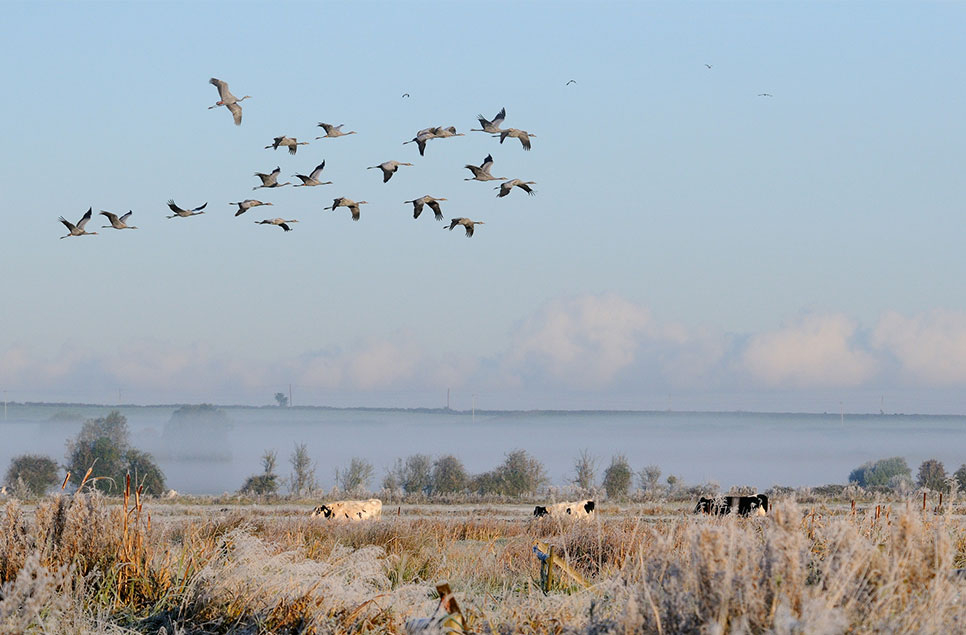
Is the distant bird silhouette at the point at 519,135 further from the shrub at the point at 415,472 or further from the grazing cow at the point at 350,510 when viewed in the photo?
the shrub at the point at 415,472

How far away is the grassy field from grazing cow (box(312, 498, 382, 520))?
11838 mm

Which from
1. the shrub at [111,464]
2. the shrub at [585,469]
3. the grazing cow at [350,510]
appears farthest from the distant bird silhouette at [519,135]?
the shrub at [585,469]

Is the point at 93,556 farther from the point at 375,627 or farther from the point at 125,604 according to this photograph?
the point at 375,627

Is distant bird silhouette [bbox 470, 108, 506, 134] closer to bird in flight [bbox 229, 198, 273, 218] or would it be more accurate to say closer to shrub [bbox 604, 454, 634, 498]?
bird in flight [bbox 229, 198, 273, 218]

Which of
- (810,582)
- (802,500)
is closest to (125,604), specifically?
(810,582)

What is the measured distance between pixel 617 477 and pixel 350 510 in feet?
117

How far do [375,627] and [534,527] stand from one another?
13.2m

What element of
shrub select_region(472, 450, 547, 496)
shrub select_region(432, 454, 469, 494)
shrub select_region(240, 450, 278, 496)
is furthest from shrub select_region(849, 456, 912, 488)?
shrub select_region(240, 450, 278, 496)

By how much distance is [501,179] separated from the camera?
15.3 meters

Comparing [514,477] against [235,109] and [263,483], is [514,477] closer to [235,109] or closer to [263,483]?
[263,483]

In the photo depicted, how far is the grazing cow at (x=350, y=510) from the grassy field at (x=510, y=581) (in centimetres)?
1184

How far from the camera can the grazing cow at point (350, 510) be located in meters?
26.6

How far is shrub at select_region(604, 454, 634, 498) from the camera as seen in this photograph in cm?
6034

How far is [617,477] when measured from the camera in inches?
2397
